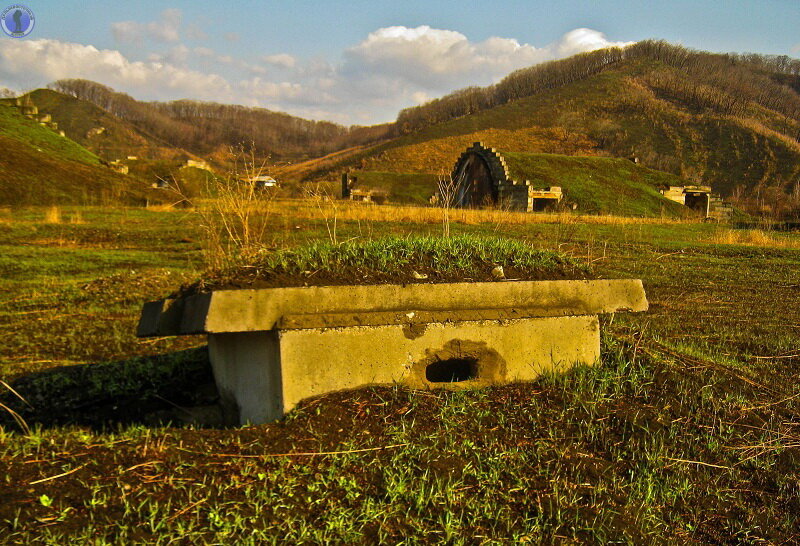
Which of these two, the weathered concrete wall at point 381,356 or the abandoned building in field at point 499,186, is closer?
the weathered concrete wall at point 381,356

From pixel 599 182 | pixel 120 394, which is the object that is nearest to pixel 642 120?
pixel 599 182

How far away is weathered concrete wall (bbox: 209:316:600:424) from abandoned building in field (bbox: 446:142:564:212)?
20.1 meters

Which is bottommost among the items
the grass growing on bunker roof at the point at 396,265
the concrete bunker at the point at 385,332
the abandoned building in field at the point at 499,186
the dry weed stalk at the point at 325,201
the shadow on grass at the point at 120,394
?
the shadow on grass at the point at 120,394

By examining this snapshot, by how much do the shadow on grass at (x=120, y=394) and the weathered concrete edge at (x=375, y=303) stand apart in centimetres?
66

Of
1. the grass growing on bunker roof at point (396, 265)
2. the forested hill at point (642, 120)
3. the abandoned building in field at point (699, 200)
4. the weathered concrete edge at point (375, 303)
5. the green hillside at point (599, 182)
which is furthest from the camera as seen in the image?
the forested hill at point (642, 120)

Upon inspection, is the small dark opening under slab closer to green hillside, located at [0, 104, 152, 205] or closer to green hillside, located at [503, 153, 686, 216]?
green hillside, located at [0, 104, 152, 205]

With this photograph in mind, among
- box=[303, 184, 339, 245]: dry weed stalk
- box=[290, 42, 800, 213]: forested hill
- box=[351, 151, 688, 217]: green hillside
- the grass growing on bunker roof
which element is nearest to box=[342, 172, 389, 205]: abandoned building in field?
box=[351, 151, 688, 217]: green hillside

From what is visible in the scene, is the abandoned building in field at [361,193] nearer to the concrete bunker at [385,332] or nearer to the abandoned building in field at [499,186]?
the abandoned building in field at [499,186]

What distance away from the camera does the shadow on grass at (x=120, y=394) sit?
13.0 feet

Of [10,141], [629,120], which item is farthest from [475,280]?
[629,120]

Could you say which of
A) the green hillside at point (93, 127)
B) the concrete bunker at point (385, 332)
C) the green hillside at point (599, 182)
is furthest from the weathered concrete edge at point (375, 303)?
the green hillside at point (93, 127)

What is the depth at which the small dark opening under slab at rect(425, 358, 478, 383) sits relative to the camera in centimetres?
370

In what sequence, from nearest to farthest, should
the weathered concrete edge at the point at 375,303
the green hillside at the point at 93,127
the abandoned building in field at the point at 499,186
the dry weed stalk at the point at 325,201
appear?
1. the weathered concrete edge at the point at 375,303
2. the dry weed stalk at the point at 325,201
3. the abandoned building in field at the point at 499,186
4. the green hillside at the point at 93,127

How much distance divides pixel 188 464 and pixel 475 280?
6.43 ft
